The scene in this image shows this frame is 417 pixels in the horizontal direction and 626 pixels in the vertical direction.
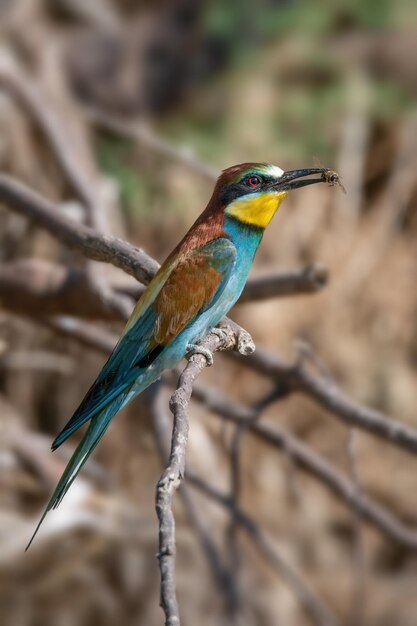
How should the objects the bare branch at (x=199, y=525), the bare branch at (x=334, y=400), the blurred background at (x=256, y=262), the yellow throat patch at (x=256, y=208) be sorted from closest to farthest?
1. the yellow throat patch at (x=256, y=208)
2. the bare branch at (x=334, y=400)
3. the bare branch at (x=199, y=525)
4. the blurred background at (x=256, y=262)

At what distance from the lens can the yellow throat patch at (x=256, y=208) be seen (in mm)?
2340

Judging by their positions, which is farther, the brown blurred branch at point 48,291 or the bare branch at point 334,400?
the brown blurred branch at point 48,291

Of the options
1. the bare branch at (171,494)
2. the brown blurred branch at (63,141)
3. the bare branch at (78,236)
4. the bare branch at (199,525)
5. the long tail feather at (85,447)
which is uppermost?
the brown blurred branch at (63,141)

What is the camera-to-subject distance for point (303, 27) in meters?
4.73

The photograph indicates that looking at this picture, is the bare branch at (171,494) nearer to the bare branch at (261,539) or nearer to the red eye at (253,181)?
the red eye at (253,181)

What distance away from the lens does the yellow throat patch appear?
7.68 feet

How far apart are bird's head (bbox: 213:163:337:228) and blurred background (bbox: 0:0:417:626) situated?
3.26 ft

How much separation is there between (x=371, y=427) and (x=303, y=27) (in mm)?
2548

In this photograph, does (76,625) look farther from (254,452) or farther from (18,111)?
(18,111)

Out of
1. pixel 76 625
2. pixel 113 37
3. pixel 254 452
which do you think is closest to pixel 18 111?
pixel 113 37

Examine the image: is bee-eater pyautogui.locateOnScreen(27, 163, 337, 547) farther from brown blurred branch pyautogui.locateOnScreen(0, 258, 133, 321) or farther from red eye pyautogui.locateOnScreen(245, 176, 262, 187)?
brown blurred branch pyautogui.locateOnScreen(0, 258, 133, 321)

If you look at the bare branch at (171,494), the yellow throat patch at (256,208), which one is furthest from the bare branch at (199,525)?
the bare branch at (171,494)

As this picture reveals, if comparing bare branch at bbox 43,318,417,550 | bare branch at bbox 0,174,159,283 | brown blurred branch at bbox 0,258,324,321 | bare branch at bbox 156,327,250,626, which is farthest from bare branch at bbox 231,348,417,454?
bare branch at bbox 156,327,250,626

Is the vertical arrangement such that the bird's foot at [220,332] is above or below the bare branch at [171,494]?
above
